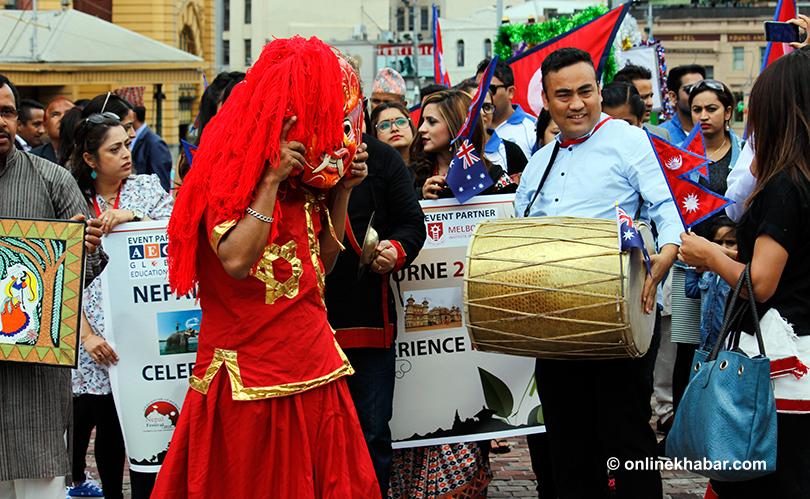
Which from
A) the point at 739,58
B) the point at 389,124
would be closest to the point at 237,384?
the point at 389,124

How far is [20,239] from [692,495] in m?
3.67

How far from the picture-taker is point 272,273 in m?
2.62

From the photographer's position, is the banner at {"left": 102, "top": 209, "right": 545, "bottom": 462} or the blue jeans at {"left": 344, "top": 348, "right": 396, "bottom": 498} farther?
the banner at {"left": 102, "top": 209, "right": 545, "bottom": 462}

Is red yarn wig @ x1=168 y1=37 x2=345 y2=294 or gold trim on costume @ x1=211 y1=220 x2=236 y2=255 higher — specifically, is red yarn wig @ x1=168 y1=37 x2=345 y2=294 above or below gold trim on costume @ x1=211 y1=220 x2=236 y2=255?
above

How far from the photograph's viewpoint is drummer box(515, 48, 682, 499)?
3324 millimetres

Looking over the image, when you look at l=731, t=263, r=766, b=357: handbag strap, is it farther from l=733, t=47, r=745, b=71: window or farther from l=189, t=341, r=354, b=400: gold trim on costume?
l=733, t=47, r=745, b=71: window

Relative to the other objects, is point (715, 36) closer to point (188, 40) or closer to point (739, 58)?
point (739, 58)

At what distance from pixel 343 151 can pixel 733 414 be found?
1.59 metres

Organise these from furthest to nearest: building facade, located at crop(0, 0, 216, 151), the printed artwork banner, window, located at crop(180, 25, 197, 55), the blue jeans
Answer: window, located at crop(180, 25, 197, 55)
building facade, located at crop(0, 0, 216, 151)
the blue jeans
the printed artwork banner

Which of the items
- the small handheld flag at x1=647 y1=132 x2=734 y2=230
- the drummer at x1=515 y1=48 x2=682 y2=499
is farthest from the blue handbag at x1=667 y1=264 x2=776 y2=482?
the small handheld flag at x1=647 y1=132 x2=734 y2=230

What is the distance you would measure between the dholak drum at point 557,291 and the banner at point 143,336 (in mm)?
1608

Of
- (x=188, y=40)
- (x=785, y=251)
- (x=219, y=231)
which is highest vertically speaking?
(x=188, y=40)

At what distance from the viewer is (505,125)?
6.41 m

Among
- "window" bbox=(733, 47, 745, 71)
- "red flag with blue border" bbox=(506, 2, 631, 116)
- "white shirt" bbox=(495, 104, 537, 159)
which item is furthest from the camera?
"window" bbox=(733, 47, 745, 71)
